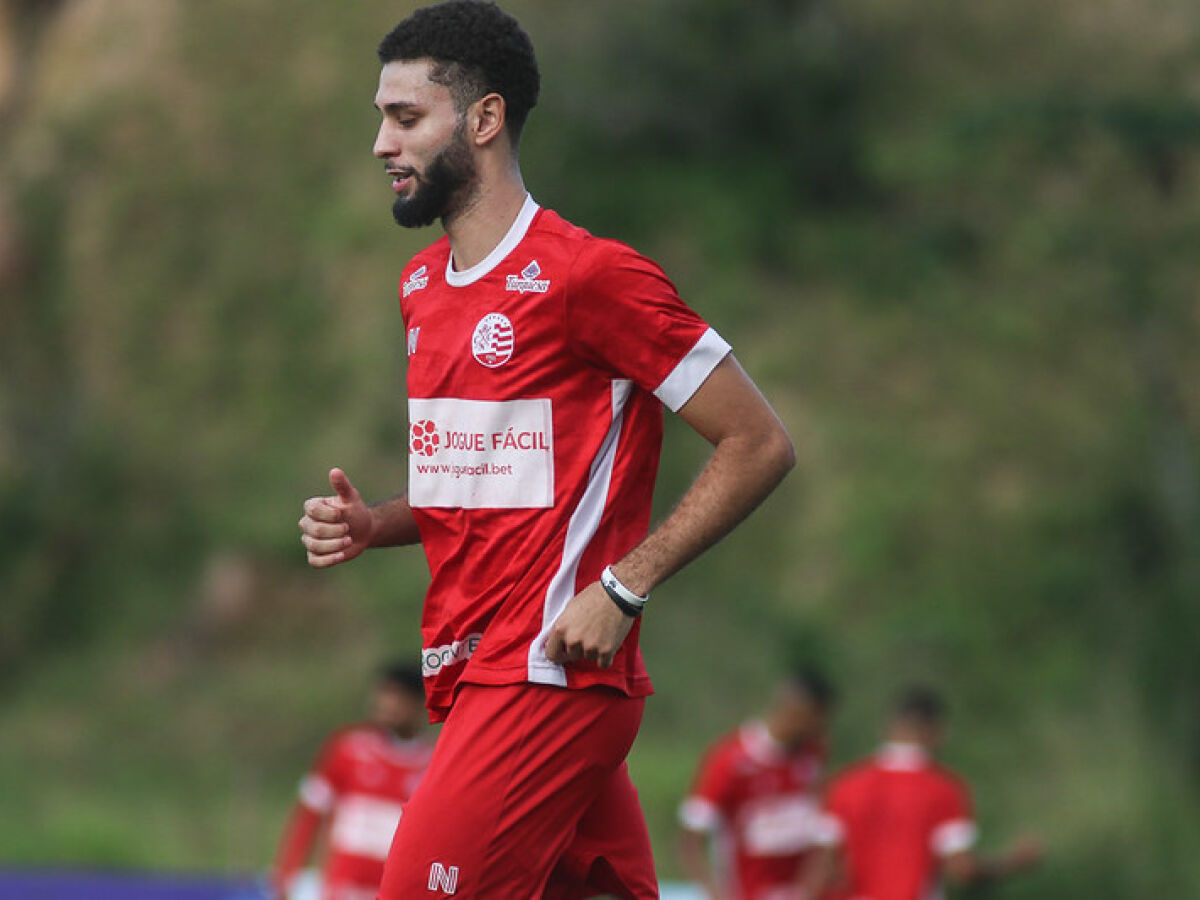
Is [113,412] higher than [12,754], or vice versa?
[113,412]

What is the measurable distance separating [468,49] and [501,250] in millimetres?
447

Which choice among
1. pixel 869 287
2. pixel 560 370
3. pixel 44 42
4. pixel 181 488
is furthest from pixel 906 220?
pixel 560 370

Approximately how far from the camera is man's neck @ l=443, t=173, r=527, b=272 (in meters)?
4.11

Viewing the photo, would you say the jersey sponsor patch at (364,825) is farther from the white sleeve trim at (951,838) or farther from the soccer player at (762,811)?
the white sleeve trim at (951,838)

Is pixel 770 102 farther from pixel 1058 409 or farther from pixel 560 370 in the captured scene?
pixel 560 370

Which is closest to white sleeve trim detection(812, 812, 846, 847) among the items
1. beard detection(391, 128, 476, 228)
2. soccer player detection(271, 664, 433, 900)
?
soccer player detection(271, 664, 433, 900)

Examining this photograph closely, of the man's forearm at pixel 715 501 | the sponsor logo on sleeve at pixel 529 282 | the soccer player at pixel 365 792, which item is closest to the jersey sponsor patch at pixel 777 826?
the soccer player at pixel 365 792

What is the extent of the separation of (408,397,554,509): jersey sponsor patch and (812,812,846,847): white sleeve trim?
21.8ft

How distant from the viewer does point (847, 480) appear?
19000 millimetres

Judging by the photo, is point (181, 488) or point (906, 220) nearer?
point (906, 220)

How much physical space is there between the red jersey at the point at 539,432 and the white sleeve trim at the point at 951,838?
663cm

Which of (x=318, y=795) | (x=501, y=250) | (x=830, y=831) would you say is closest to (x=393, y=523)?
(x=501, y=250)

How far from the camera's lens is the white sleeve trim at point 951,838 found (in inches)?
405

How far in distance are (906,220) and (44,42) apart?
47.0 feet
